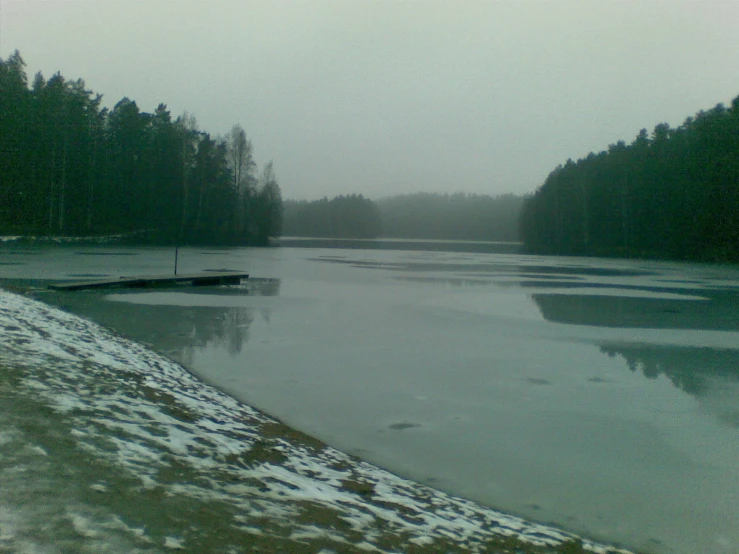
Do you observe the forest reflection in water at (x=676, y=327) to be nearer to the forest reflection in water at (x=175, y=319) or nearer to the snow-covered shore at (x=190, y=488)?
the snow-covered shore at (x=190, y=488)

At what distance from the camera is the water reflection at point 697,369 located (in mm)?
7284

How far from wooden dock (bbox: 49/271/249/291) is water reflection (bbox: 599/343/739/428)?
508 inches

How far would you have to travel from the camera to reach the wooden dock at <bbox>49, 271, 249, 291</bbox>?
1691 cm

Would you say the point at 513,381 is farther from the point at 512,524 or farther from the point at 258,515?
the point at 258,515

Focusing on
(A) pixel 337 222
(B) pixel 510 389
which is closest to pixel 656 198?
(B) pixel 510 389

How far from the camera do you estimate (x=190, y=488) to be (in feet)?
12.5

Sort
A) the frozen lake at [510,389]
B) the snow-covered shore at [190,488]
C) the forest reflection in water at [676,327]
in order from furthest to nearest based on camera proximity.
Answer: the forest reflection in water at [676,327] < the frozen lake at [510,389] < the snow-covered shore at [190,488]

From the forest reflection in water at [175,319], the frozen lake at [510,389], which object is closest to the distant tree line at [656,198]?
the frozen lake at [510,389]

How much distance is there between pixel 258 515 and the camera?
3.54 m

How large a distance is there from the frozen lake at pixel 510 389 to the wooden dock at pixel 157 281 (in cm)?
94

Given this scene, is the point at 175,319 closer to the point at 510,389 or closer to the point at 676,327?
the point at 510,389

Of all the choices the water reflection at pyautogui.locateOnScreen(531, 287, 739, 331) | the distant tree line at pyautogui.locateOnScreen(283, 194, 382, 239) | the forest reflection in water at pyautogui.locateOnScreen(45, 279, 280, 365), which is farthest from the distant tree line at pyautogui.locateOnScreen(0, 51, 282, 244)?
the distant tree line at pyautogui.locateOnScreen(283, 194, 382, 239)

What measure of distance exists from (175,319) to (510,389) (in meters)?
7.34

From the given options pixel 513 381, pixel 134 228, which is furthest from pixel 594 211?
pixel 513 381
